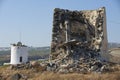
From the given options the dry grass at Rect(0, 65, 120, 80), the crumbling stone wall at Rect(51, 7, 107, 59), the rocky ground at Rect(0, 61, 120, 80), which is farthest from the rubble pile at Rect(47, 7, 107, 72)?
the dry grass at Rect(0, 65, 120, 80)

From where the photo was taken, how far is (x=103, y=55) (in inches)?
1303

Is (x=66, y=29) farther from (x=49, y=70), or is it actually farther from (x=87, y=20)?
(x=49, y=70)

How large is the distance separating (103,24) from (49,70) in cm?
965

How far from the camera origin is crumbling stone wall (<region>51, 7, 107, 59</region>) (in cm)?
3206

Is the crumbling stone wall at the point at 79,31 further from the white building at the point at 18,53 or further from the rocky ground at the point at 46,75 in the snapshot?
the rocky ground at the point at 46,75

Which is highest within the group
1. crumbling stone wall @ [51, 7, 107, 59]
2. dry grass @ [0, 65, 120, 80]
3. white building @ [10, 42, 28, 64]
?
crumbling stone wall @ [51, 7, 107, 59]

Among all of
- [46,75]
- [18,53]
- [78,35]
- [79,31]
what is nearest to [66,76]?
[46,75]

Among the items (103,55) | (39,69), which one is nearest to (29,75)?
(39,69)

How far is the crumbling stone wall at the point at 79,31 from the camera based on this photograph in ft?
105

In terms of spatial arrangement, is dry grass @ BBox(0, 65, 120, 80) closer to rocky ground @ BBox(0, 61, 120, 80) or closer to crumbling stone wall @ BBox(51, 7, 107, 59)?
rocky ground @ BBox(0, 61, 120, 80)

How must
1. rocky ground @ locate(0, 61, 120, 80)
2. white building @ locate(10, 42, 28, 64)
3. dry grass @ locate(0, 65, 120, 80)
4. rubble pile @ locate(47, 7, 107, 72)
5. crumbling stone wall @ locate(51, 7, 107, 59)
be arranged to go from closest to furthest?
dry grass @ locate(0, 65, 120, 80) → rocky ground @ locate(0, 61, 120, 80) → rubble pile @ locate(47, 7, 107, 72) → crumbling stone wall @ locate(51, 7, 107, 59) → white building @ locate(10, 42, 28, 64)

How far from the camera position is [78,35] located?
3462 cm

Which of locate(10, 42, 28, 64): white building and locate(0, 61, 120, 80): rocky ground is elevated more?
locate(10, 42, 28, 64): white building

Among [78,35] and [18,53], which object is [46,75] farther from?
[18,53]
